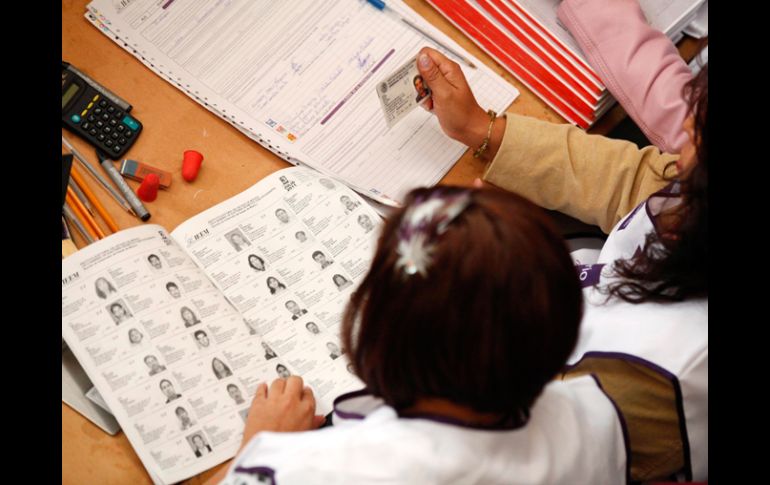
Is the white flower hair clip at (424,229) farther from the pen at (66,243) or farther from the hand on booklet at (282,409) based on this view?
the pen at (66,243)

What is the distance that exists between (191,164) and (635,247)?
24.6 inches

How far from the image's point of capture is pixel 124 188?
2.93ft

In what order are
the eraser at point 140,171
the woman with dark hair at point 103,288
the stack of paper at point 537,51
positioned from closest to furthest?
the woman with dark hair at point 103,288 → the eraser at point 140,171 → the stack of paper at point 537,51

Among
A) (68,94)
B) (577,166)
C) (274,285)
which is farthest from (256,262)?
(577,166)

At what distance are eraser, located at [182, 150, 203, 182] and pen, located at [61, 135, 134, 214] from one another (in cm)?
9

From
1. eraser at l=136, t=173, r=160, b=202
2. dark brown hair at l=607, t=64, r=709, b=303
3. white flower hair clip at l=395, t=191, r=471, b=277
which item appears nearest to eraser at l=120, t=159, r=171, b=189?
eraser at l=136, t=173, r=160, b=202

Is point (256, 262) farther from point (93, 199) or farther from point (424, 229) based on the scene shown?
point (424, 229)

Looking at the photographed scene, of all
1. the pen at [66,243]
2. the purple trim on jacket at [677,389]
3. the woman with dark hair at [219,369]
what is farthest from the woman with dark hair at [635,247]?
the pen at [66,243]

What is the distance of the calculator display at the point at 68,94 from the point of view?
36.3 inches

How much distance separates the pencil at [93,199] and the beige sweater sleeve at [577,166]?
536mm

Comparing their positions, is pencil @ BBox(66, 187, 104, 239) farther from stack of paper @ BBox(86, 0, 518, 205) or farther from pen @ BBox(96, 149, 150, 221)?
stack of paper @ BBox(86, 0, 518, 205)

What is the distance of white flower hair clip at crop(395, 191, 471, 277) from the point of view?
0.52 m
